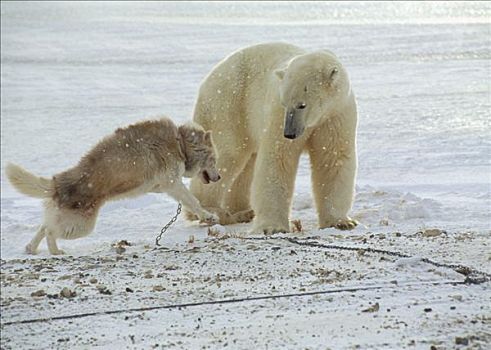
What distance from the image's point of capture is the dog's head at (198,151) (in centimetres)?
663

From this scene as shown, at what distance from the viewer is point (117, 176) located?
6.14 metres

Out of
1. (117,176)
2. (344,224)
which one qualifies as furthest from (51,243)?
(344,224)

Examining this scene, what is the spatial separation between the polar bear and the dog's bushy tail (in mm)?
1516

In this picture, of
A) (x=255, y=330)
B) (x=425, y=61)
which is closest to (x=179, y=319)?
(x=255, y=330)

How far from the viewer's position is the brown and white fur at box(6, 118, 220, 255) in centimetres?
602

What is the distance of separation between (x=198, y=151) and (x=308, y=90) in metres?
1.10

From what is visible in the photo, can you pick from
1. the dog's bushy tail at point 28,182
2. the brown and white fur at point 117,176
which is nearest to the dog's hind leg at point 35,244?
the brown and white fur at point 117,176

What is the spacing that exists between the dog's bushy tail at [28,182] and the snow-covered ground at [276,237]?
0.45 meters

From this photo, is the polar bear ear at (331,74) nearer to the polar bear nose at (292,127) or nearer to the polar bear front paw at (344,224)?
the polar bear nose at (292,127)

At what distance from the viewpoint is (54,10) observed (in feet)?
92.1

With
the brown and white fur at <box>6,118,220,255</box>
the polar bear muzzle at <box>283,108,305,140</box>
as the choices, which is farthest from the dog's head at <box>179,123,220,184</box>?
the polar bear muzzle at <box>283,108,305,140</box>

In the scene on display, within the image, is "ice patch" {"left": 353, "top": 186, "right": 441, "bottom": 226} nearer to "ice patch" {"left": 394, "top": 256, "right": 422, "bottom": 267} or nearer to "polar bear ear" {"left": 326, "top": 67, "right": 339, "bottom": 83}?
"polar bear ear" {"left": 326, "top": 67, "right": 339, "bottom": 83}

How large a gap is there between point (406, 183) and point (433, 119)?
3135 millimetres

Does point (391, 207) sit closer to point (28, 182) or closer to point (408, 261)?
point (408, 261)
